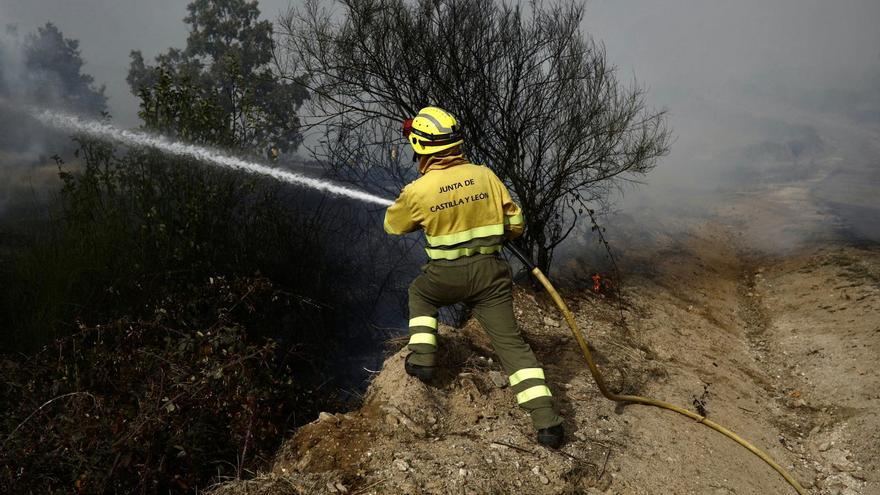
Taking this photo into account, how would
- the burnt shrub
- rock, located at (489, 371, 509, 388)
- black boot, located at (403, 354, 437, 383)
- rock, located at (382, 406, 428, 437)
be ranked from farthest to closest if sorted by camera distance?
rock, located at (489, 371, 509, 388)
black boot, located at (403, 354, 437, 383)
rock, located at (382, 406, 428, 437)
the burnt shrub

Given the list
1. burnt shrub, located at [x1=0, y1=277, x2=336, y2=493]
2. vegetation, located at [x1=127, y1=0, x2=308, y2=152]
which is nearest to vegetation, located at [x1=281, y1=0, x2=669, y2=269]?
vegetation, located at [x1=127, y1=0, x2=308, y2=152]

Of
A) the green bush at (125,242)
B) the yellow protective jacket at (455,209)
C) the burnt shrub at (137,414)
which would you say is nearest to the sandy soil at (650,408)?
the burnt shrub at (137,414)

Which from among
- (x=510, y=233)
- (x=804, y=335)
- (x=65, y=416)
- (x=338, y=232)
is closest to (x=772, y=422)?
(x=804, y=335)

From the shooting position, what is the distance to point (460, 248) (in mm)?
4586

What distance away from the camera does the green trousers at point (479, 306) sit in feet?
14.8

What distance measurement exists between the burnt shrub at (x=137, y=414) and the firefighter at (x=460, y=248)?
132cm

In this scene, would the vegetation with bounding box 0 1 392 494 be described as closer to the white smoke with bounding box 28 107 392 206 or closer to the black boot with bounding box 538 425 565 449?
the white smoke with bounding box 28 107 392 206

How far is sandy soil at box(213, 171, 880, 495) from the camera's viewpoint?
4195 mm

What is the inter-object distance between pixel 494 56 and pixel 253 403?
214 inches

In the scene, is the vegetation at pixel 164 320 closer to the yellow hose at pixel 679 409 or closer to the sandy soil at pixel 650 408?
the sandy soil at pixel 650 408

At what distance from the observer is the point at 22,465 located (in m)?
4.27

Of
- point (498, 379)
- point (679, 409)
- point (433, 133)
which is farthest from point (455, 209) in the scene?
point (679, 409)

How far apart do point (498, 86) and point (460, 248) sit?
469cm

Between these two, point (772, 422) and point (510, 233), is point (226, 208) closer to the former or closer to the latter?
point (510, 233)
